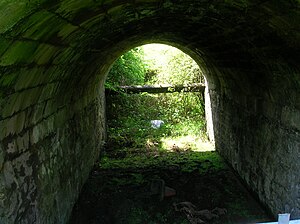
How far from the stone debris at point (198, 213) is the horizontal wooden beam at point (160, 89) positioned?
658cm

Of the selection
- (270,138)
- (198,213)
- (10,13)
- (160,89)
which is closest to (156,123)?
(160,89)

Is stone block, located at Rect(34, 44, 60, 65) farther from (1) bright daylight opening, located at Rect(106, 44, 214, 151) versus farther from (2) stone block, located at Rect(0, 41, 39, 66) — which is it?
(1) bright daylight opening, located at Rect(106, 44, 214, 151)

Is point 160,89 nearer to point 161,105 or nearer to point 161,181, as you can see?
point 161,105

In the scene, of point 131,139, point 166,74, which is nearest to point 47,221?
point 131,139

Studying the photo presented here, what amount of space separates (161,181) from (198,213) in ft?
4.14

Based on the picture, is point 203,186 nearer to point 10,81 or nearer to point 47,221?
point 47,221

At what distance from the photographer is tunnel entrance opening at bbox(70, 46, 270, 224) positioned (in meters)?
5.67

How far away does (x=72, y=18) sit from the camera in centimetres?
288

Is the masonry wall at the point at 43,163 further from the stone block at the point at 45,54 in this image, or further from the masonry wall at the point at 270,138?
the masonry wall at the point at 270,138

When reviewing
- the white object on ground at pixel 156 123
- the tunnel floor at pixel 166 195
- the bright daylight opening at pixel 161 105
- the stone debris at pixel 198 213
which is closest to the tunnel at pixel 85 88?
the tunnel floor at pixel 166 195

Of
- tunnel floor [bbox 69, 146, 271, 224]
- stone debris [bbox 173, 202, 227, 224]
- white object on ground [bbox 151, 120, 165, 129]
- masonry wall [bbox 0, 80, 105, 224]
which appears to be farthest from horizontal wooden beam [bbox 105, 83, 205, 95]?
stone debris [bbox 173, 202, 227, 224]

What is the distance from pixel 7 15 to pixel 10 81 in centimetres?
86

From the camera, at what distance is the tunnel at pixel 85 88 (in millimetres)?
2717

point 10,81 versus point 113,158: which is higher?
point 10,81
